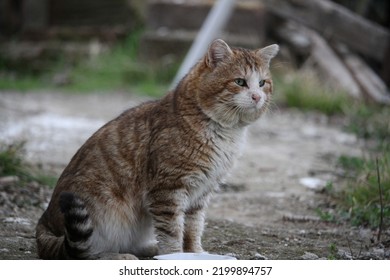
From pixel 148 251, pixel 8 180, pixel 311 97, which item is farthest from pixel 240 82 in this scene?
pixel 311 97

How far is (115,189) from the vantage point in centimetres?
421

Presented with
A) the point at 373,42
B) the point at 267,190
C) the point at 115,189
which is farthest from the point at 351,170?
the point at 373,42

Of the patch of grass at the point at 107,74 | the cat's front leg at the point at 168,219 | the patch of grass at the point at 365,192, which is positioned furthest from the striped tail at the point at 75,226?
the patch of grass at the point at 107,74

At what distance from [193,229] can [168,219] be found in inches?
13.1

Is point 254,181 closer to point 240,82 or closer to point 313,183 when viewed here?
point 313,183

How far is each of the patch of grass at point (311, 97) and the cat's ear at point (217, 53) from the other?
5880 millimetres

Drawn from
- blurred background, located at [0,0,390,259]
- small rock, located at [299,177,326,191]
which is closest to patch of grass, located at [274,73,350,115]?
blurred background, located at [0,0,390,259]

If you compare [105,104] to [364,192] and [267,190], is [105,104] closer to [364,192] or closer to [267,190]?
[267,190]

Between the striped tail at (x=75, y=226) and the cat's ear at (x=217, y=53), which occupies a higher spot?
the cat's ear at (x=217, y=53)

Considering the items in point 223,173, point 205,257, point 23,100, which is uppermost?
point 223,173

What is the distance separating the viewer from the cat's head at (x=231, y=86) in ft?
14.3

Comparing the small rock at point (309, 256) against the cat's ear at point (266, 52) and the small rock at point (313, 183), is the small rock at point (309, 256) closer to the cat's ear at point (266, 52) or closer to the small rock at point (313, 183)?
the cat's ear at point (266, 52)
